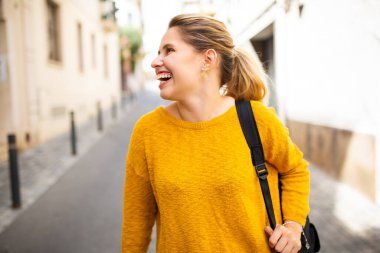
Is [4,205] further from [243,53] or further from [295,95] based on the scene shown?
[295,95]

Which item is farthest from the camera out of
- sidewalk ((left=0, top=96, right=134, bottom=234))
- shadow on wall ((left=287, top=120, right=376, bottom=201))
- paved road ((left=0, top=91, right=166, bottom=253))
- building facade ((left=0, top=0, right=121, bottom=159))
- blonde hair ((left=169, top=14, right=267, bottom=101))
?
building facade ((left=0, top=0, right=121, bottom=159))

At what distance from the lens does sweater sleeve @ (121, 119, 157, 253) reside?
5.31 ft

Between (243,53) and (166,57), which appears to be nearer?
(166,57)

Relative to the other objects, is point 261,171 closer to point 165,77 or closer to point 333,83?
point 165,77

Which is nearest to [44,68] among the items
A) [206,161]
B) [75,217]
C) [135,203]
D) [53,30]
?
[53,30]

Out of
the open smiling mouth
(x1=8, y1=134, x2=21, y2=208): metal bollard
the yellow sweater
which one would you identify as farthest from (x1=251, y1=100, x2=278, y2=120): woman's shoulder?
(x1=8, y1=134, x2=21, y2=208): metal bollard

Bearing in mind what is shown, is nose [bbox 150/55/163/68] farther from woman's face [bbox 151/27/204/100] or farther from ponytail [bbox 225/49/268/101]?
ponytail [bbox 225/49/268/101]

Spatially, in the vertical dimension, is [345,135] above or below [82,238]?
above

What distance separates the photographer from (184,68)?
5.02ft

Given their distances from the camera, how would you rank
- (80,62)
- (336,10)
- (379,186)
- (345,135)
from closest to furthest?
(379,186)
(345,135)
(336,10)
(80,62)

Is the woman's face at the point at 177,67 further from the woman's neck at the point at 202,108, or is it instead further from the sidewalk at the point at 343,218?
the sidewalk at the point at 343,218

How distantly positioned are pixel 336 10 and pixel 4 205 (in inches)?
223

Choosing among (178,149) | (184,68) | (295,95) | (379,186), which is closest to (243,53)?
(184,68)

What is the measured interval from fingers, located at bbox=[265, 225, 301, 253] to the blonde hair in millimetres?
572
